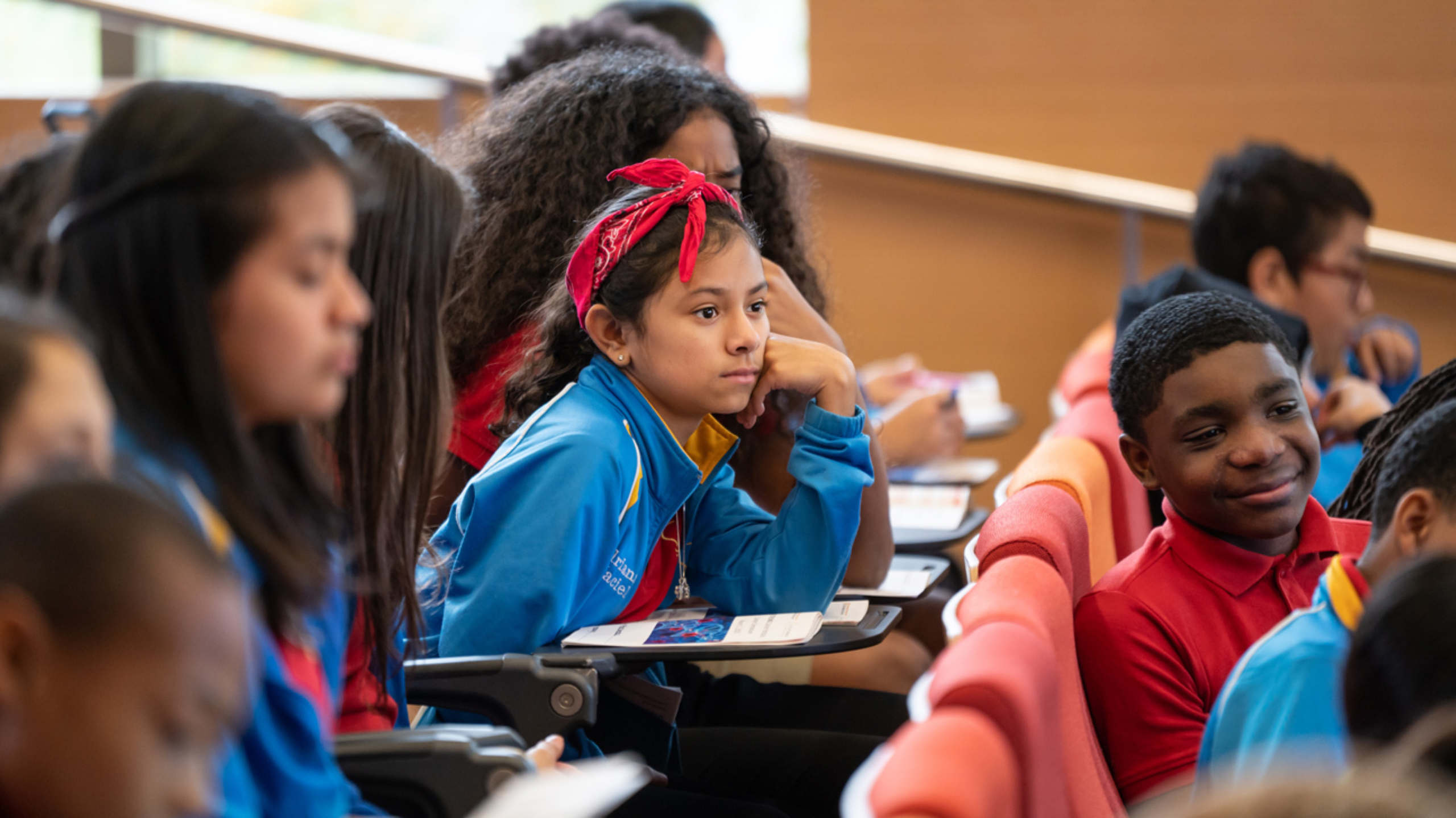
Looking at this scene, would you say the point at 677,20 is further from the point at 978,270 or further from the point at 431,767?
the point at 431,767

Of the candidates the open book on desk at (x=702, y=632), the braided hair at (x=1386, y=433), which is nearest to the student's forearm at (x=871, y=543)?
the open book on desk at (x=702, y=632)

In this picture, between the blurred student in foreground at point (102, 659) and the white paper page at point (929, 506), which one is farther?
the white paper page at point (929, 506)

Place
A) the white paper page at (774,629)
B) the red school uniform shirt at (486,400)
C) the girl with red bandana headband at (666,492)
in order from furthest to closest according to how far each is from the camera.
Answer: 1. the red school uniform shirt at (486,400)
2. the girl with red bandana headband at (666,492)
3. the white paper page at (774,629)

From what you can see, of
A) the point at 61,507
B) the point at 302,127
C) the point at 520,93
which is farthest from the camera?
the point at 520,93

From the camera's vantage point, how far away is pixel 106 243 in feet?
3.22

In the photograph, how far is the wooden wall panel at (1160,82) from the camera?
14.5 feet

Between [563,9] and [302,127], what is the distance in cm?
431

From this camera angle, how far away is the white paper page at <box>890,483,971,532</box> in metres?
2.38

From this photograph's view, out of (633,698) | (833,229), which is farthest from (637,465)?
(833,229)

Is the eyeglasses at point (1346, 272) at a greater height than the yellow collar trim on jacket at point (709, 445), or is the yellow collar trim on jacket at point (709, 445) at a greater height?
the eyeglasses at point (1346, 272)

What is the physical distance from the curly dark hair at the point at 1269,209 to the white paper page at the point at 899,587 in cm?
172

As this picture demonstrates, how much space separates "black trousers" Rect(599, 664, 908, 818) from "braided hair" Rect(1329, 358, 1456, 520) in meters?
0.74

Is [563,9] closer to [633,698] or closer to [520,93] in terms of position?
[520,93]

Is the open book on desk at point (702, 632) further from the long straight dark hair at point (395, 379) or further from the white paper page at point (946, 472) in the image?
the white paper page at point (946, 472)
